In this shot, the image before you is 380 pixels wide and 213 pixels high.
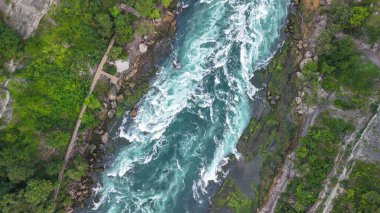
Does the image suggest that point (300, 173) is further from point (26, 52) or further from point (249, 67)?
point (26, 52)

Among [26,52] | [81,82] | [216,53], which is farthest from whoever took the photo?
[216,53]

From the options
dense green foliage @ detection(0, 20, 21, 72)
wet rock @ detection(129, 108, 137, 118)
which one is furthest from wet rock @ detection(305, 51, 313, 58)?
Answer: dense green foliage @ detection(0, 20, 21, 72)

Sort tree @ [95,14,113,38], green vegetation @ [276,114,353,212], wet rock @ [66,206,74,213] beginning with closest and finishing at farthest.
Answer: tree @ [95,14,113,38]
green vegetation @ [276,114,353,212]
wet rock @ [66,206,74,213]

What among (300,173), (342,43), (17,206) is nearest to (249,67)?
(342,43)

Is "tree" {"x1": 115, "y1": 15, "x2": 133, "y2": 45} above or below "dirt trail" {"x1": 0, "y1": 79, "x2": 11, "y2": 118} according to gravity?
above

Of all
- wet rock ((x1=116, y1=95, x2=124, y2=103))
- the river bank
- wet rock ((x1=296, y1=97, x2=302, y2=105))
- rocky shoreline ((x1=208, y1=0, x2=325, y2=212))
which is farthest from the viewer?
wet rock ((x1=296, y1=97, x2=302, y2=105))

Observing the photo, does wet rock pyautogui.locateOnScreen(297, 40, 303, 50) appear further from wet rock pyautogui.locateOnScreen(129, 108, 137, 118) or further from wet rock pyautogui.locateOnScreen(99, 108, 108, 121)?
wet rock pyautogui.locateOnScreen(99, 108, 108, 121)
